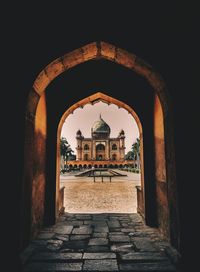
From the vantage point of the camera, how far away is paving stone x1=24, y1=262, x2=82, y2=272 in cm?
274

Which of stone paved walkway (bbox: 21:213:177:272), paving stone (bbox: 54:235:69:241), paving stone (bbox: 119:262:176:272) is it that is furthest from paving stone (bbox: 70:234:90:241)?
paving stone (bbox: 119:262:176:272)

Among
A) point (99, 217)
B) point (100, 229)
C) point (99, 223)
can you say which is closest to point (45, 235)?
point (100, 229)

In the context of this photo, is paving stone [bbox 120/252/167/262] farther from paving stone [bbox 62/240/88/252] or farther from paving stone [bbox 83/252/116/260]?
paving stone [bbox 62/240/88/252]

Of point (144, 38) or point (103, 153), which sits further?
point (103, 153)

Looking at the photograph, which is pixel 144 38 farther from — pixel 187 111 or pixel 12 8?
pixel 12 8

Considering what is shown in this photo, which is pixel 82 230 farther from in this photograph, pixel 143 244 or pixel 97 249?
pixel 143 244

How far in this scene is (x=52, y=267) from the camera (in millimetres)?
2801

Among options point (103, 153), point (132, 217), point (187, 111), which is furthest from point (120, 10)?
point (103, 153)

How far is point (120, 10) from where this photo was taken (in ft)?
11.5

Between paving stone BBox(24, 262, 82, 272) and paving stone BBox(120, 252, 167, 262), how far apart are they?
0.74m

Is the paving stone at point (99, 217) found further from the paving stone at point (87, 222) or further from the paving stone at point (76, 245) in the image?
the paving stone at point (76, 245)

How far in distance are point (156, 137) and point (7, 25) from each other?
12.5ft

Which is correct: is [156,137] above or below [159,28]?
below

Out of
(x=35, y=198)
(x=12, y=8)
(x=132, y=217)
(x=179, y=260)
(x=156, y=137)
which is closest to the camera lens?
(x=179, y=260)
